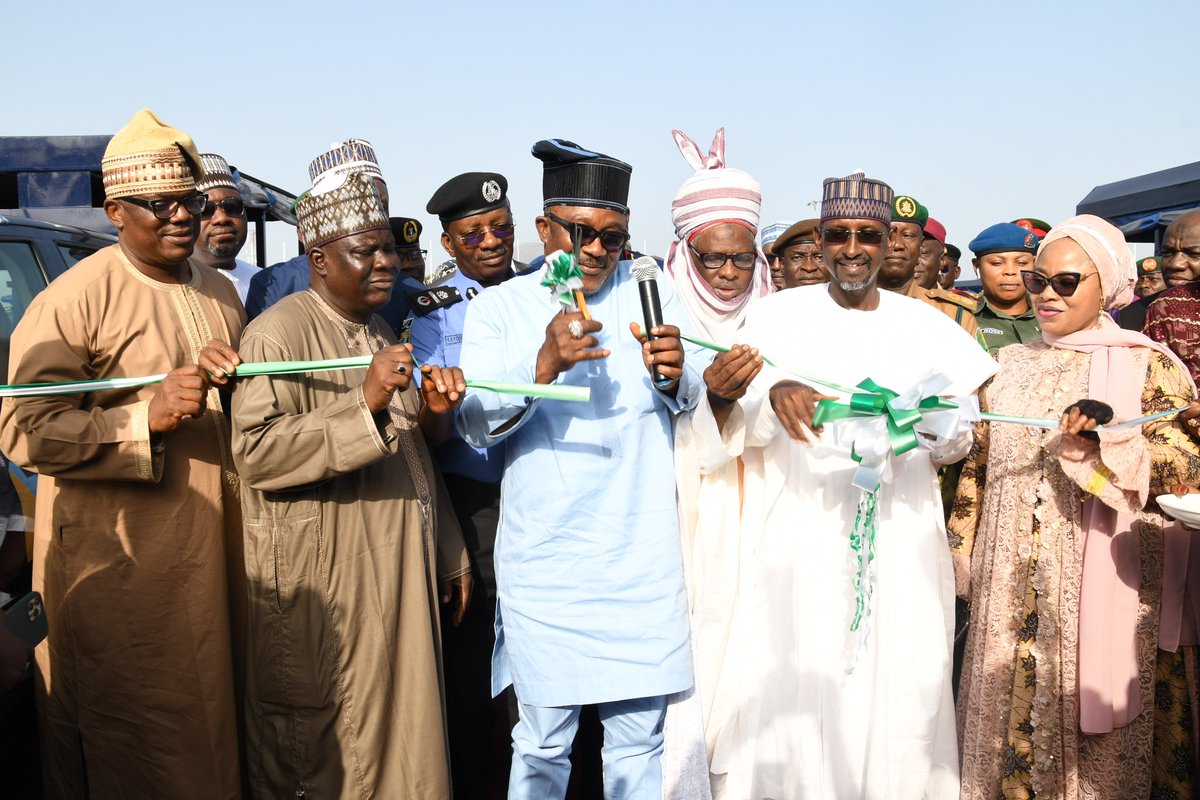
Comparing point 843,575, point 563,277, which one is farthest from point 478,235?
point 843,575

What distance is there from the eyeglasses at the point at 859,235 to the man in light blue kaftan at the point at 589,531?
3.04 ft

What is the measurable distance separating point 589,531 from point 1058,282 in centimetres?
Answer: 201

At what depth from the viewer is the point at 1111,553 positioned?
356cm

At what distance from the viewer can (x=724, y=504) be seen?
3727mm

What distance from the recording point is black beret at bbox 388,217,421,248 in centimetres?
560

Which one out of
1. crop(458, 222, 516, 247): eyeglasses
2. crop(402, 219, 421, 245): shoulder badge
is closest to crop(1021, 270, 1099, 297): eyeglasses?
crop(458, 222, 516, 247): eyeglasses

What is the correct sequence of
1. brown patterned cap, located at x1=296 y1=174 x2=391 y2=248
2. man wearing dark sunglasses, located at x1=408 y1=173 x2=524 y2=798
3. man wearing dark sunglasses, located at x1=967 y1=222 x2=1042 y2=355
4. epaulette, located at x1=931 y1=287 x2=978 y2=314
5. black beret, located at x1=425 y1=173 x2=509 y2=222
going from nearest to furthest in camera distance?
1. brown patterned cap, located at x1=296 y1=174 x2=391 y2=248
2. man wearing dark sunglasses, located at x1=408 y1=173 x2=524 y2=798
3. black beret, located at x1=425 y1=173 x2=509 y2=222
4. man wearing dark sunglasses, located at x1=967 y1=222 x2=1042 y2=355
5. epaulette, located at x1=931 y1=287 x2=978 y2=314

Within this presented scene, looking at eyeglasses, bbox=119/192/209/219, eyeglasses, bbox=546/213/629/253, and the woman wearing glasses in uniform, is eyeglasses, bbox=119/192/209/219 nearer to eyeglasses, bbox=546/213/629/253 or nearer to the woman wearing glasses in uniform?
eyeglasses, bbox=546/213/629/253

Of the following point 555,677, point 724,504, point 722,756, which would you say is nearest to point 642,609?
point 555,677

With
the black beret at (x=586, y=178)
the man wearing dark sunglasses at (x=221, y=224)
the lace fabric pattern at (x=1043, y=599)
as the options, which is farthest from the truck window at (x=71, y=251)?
the lace fabric pattern at (x=1043, y=599)

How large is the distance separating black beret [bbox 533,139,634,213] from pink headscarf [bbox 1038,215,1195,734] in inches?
67.2

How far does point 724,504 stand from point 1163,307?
2.88m

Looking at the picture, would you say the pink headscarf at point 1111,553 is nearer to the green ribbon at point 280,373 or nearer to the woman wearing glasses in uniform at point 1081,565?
the woman wearing glasses in uniform at point 1081,565

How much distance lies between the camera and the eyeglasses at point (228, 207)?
200 inches
